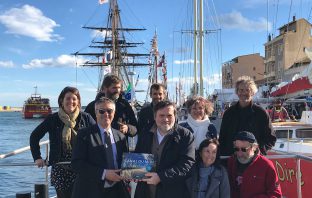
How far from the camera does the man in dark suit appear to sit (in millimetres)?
3877

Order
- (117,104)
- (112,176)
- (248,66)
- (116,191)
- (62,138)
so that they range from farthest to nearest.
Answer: (248,66) < (117,104) < (62,138) < (116,191) < (112,176)

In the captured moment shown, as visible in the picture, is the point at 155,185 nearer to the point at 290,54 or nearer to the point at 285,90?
the point at 285,90

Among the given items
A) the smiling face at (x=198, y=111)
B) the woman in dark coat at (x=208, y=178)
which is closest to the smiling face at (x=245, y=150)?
the woman in dark coat at (x=208, y=178)

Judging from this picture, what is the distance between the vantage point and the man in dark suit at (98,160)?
12.7ft

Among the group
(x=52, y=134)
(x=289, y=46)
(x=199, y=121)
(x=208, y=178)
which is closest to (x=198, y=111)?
(x=199, y=121)

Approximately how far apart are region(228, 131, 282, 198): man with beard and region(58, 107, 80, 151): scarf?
1965mm

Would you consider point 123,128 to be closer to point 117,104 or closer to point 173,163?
point 117,104

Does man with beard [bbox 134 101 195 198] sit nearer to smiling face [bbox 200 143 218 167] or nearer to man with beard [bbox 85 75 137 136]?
smiling face [bbox 200 143 218 167]

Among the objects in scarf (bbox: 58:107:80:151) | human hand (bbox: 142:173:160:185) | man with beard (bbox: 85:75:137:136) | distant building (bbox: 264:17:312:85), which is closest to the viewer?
human hand (bbox: 142:173:160:185)

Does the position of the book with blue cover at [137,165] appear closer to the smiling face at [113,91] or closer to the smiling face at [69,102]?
the smiling face at [69,102]

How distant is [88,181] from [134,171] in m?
0.55

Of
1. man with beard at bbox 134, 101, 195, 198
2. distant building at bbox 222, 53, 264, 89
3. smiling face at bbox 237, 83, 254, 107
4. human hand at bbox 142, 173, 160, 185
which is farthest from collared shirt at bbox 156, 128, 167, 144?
distant building at bbox 222, 53, 264, 89

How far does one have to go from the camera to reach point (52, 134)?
464 centimetres

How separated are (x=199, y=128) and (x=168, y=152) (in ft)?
3.76
